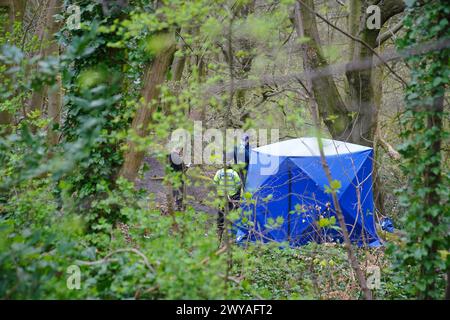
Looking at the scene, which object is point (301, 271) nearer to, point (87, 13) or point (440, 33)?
point (440, 33)

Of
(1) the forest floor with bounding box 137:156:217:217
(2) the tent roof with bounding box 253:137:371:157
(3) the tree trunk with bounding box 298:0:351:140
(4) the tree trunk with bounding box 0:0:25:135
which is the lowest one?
(1) the forest floor with bounding box 137:156:217:217

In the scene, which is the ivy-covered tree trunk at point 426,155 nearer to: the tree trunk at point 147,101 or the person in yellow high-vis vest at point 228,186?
the person in yellow high-vis vest at point 228,186

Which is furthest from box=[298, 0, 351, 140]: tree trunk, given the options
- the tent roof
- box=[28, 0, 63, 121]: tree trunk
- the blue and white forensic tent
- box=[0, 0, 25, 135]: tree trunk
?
box=[0, 0, 25, 135]: tree trunk

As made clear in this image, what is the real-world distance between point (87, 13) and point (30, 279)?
3.51 meters

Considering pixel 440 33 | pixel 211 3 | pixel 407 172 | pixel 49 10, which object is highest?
pixel 49 10

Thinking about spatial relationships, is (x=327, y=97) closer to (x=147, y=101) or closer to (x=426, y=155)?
(x=147, y=101)

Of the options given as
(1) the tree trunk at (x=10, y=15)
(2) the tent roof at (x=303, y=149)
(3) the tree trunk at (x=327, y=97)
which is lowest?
(2) the tent roof at (x=303, y=149)

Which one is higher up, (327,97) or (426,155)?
(327,97)

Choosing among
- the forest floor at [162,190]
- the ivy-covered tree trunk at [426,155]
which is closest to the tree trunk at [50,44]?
the forest floor at [162,190]

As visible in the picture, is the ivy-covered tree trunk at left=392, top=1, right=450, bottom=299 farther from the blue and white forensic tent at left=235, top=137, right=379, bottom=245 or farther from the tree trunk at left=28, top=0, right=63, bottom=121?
the tree trunk at left=28, top=0, right=63, bottom=121

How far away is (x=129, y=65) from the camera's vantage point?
5645mm

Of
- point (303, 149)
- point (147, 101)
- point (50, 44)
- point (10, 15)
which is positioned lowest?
point (303, 149)

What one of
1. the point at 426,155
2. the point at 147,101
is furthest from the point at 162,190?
the point at 426,155
